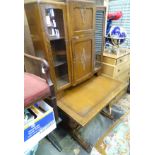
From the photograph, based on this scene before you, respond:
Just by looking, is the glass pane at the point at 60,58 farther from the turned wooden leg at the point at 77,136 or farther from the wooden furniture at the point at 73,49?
the turned wooden leg at the point at 77,136

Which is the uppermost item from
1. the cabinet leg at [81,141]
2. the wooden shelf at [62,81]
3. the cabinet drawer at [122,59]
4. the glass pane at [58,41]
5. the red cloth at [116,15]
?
the red cloth at [116,15]

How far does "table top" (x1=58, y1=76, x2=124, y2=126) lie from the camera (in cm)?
124

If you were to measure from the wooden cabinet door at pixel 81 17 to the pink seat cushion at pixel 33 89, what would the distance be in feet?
1.98

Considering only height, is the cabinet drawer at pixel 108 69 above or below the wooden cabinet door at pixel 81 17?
below

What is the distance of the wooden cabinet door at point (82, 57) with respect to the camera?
4.50ft

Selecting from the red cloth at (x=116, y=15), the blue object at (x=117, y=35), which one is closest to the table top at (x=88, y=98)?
the blue object at (x=117, y=35)

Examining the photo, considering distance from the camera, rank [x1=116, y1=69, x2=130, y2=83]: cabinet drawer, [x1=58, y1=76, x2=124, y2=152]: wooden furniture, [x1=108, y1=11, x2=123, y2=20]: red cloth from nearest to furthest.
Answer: [x1=58, y1=76, x2=124, y2=152]: wooden furniture < [x1=108, y1=11, x2=123, y2=20]: red cloth < [x1=116, y1=69, x2=130, y2=83]: cabinet drawer

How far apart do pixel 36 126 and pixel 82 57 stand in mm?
913

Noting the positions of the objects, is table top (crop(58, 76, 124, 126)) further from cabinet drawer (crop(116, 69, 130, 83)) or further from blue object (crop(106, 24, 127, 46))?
blue object (crop(106, 24, 127, 46))

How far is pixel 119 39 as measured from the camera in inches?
67.4

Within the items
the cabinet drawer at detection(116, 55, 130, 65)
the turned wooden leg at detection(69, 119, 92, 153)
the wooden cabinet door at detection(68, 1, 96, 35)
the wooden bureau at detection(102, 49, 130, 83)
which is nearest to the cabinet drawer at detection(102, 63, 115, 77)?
the wooden bureau at detection(102, 49, 130, 83)

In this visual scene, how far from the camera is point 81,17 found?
1300 millimetres

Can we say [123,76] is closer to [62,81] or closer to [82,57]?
[82,57]

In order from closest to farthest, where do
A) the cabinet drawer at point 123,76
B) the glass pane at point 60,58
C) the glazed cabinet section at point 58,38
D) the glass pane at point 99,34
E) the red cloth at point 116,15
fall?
the glazed cabinet section at point 58,38 → the glass pane at point 60,58 → the glass pane at point 99,34 → the red cloth at point 116,15 → the cabinet drawer at point 123,76
